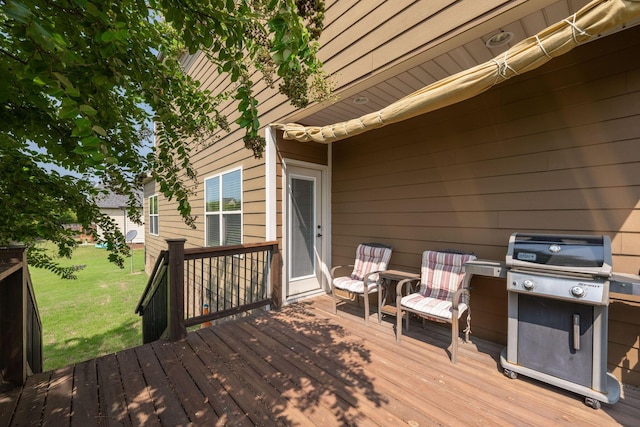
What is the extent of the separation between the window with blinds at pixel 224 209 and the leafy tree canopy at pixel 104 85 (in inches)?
82.3

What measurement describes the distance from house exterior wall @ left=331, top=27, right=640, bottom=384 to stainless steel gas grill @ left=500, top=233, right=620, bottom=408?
47 centimetres

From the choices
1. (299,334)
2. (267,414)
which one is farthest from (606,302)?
(299,334)

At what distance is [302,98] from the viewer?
1801mm

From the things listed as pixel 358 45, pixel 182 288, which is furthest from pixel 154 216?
pixel 358 45

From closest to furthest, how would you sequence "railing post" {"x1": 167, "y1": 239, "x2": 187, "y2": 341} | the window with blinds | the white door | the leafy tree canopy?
the leafy tree canopy → "railing post" {"x1": 167, "y1": 239, "x2": 187, "y2": 341} → the white door → the window with blinds

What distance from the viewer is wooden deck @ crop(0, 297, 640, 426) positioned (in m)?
1.78

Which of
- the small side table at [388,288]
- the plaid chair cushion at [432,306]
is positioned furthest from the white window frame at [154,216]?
the plaid chair cushion at [432,306]

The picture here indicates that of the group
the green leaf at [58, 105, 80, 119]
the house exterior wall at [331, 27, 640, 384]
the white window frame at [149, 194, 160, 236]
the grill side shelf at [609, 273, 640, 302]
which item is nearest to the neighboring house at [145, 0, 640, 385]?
the house exterior wall at [331, 27, 640, 384]

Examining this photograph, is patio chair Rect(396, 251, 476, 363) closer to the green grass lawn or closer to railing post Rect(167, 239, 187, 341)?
railing post Rect(167, 239, 187, 341)

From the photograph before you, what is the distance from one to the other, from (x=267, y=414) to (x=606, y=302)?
2.38 metres

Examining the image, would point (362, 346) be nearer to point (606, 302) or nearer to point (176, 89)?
point (606, 302)

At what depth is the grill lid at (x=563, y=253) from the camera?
183 cm

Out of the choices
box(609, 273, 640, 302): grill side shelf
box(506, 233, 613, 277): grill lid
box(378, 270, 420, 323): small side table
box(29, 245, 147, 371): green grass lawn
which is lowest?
box(29, 245, 147, 371): green grass lawn

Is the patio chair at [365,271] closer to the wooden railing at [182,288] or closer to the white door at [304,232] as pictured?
the white door at [304,232]
